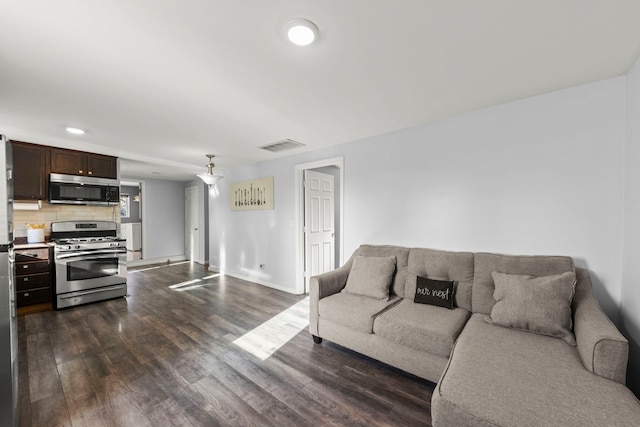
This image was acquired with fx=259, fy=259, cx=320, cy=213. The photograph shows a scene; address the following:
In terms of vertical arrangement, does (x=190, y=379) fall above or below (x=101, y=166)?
below

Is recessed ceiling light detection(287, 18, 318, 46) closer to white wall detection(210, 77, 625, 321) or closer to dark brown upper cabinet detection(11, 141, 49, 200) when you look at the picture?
white wall detection(210, 77, 625, 321)

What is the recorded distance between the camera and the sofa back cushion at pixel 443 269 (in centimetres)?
239

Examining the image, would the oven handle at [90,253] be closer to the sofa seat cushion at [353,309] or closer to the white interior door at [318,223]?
the white interior door at [318,223]

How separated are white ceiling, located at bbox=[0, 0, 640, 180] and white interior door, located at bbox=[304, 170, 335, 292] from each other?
162 centimetres

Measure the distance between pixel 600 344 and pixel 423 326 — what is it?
0.95 metres

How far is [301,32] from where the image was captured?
147 cm

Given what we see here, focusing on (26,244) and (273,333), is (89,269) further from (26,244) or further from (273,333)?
(273,333)

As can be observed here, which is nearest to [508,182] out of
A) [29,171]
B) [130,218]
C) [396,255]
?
[396,255]

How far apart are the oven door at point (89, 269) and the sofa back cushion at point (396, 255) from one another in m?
3.69

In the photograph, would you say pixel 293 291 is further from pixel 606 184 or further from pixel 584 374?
pixel 606 184

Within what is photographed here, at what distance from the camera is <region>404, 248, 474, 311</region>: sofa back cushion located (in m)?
2.39

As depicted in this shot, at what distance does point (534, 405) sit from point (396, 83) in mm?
2136

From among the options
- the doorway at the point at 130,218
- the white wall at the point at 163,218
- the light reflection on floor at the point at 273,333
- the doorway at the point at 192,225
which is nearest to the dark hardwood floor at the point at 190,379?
the light reflection on floor at the point at 273,333

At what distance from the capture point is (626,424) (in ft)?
3.42
